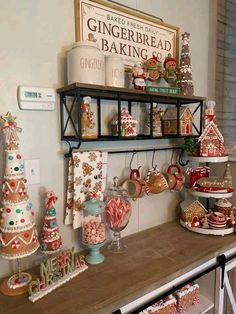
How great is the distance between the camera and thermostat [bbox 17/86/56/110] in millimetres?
980

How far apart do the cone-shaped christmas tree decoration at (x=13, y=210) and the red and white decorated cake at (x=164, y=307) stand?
60 cm

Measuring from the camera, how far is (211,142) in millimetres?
1405

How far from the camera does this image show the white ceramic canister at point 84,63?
100 cm

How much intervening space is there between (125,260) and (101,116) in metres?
0.67

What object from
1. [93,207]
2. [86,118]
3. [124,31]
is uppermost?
[124,31]

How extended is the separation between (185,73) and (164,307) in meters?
1.18

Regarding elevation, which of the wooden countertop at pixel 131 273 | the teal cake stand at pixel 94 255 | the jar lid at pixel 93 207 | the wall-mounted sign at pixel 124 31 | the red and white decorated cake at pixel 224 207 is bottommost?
the wooden countertop at pixel 131 273

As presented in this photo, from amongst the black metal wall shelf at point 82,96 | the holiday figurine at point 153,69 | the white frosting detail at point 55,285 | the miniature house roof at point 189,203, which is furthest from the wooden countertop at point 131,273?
the holiday figurine at point 153,69

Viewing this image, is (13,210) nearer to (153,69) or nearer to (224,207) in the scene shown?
(153,69)

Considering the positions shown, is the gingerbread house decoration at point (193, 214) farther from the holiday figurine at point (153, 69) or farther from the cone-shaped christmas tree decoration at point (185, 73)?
the holiday figurine at point (153, 69)

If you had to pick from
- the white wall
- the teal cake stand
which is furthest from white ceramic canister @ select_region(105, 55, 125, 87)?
the teal cake stand

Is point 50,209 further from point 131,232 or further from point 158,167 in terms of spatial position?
point 158,167

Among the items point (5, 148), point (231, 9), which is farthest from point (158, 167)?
point (231, 9)

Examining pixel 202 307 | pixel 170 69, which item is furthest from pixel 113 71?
pixel 202 307
